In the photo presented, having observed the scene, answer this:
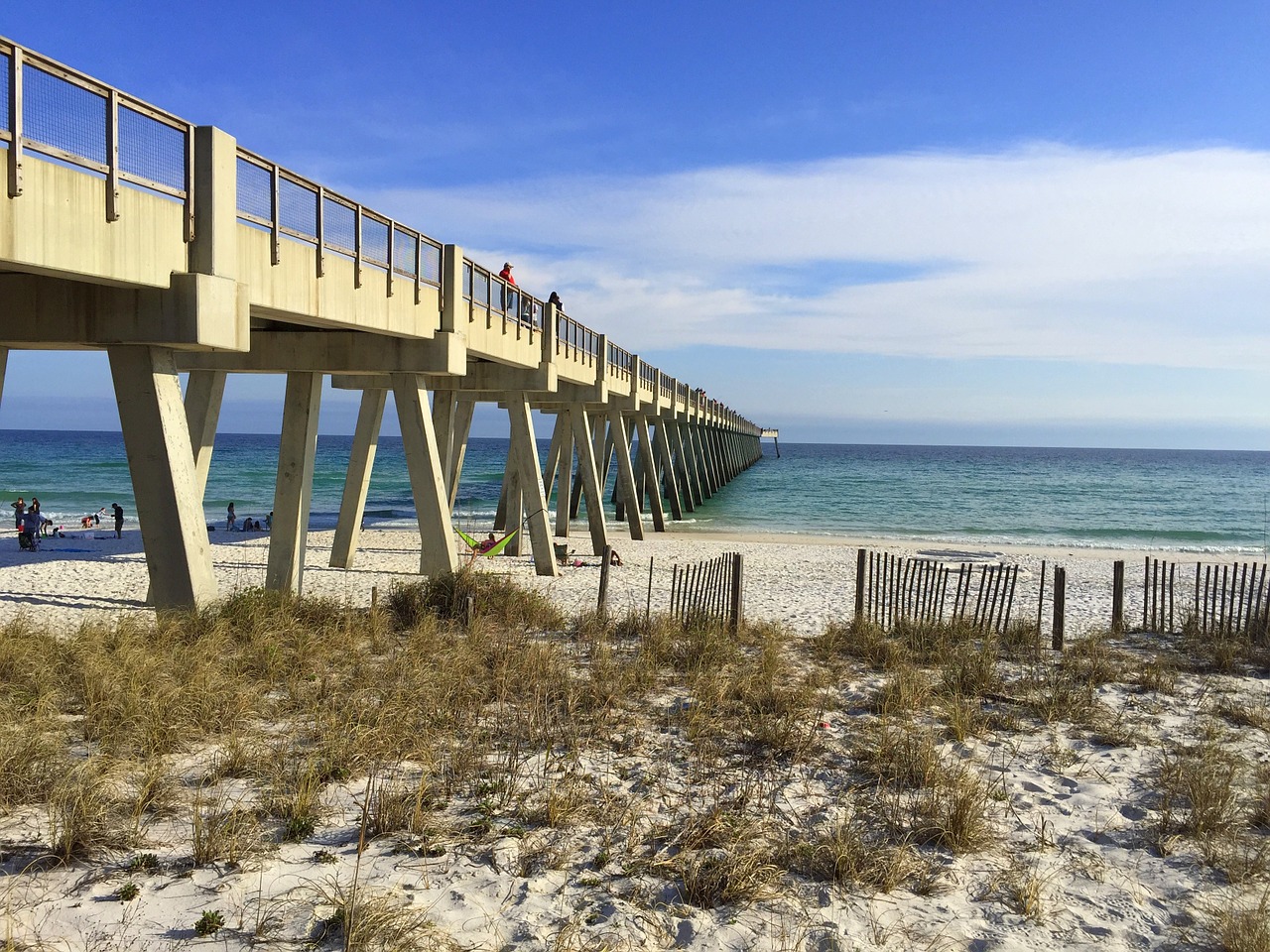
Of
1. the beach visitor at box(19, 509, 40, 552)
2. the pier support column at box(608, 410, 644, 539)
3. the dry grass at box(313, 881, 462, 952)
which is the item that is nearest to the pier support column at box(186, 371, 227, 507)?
the beach visitor at box(19, 509, 40, 552)

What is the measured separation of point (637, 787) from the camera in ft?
18.1

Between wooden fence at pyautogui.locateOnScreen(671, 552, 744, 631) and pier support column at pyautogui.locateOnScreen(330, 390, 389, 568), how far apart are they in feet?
22.1

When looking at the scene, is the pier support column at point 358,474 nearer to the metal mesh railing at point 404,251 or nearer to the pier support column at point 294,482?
the pier support column at point 294,482

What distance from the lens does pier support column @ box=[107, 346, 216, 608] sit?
26.7ft

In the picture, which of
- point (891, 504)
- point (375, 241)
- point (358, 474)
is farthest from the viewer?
point (891, 504)

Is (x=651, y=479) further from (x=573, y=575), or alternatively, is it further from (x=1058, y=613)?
(x=1058, y=613)

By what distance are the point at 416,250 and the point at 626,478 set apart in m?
15.8

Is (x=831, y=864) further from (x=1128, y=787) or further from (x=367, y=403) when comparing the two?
(x=367, y=403)

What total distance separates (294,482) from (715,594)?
5.99 m

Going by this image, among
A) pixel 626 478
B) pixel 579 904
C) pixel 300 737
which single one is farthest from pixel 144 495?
pixel 626 478

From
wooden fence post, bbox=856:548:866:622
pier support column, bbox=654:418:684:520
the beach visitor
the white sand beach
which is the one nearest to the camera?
the white sand beach

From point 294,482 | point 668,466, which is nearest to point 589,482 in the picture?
point 294,482

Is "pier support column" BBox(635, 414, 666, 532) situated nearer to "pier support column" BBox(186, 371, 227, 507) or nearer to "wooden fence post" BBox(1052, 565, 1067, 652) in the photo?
"pier support column" BBox(186, 371, 227, 507)

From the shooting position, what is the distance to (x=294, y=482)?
1244 centimetres
